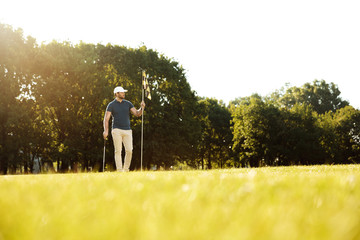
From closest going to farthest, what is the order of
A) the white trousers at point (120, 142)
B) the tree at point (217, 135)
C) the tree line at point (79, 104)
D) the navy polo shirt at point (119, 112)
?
Answer: 1. the white trousers at point (120, 142)
2. the navy polo shirt at point (119, 112)
3. the tree line at point (79, 104)
4. the tree at point (217, 135)

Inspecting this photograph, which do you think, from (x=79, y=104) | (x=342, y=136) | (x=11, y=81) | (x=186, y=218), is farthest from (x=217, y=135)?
(x=186, y=218)

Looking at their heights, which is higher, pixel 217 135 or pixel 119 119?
pixel 217 135

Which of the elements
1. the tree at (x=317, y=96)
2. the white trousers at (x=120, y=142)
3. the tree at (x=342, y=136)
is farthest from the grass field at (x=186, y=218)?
the tree at (x=317, y=96)

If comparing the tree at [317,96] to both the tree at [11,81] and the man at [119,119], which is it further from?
the man at [119,119]

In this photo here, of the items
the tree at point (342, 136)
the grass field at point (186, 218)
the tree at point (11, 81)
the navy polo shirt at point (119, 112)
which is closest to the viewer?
the grass field at point (186, 218)

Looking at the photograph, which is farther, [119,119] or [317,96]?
[317,96]

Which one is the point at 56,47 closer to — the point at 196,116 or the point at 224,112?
the point at 196,116

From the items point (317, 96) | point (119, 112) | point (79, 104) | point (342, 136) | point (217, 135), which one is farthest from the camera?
point (317, 96)

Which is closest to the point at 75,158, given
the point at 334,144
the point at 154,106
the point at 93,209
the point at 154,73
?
the point at 154,106

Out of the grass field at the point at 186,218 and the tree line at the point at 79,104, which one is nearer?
the grass field at the point at 186,218

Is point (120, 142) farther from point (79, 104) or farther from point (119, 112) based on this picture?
point (79, 104)

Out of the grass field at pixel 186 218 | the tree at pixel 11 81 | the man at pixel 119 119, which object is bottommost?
the grass field at pixel 186 218

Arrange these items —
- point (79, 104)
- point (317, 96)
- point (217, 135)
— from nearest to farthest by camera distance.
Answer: point (79, 104) < point (217, 135) < point (317, 96)

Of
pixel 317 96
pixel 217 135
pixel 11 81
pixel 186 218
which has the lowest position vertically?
pixel 186 218
